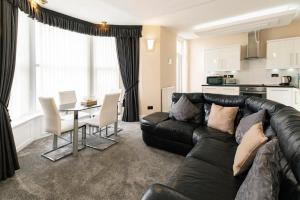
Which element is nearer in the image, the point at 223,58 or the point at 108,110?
the point at 108,110

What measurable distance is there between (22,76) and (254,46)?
233 inches

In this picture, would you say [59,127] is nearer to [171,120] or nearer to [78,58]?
[171,120]

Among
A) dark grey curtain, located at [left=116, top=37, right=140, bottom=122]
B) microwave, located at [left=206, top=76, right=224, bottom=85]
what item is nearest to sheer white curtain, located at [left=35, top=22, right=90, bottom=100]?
dark grey curtain, located at [left=116, top=37, right=140, bottom=122]

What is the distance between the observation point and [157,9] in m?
3.86

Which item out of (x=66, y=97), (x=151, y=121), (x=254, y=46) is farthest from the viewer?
(x=254, y=46)

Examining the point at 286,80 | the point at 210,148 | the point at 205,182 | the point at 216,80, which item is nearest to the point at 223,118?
the point at 210,148

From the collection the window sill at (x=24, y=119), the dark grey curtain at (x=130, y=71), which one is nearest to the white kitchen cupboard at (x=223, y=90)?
the dark grey curtain at (x=130, y=71)

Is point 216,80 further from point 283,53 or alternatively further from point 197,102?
point 197,102

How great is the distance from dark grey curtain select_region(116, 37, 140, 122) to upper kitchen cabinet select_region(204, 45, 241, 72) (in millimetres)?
2521

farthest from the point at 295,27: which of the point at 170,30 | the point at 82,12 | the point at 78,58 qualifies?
the point at 78,58

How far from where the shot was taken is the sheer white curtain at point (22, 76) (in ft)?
10.5

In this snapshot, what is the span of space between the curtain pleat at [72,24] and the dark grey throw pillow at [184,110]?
8.58 feet

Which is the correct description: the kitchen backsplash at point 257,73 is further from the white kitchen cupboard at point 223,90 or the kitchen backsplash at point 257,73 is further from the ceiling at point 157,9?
the ceiling at point 157,9

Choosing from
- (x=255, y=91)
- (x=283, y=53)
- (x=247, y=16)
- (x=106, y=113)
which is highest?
(x=247, y=16)
